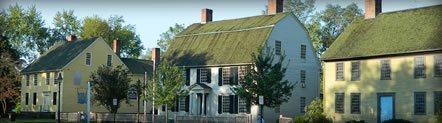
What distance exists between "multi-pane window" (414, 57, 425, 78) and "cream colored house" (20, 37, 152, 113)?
3182 centimetres

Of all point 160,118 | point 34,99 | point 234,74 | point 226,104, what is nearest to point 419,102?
point 234,74

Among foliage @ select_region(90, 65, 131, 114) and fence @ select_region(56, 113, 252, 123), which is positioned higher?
foliage @ select_region(90, 65, 131, 114)

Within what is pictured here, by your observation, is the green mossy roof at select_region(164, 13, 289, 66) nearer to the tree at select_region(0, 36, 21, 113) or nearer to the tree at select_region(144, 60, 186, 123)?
the tree at select_region(144, 60, 186, 123)

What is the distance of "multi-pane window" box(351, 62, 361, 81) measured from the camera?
38500mm

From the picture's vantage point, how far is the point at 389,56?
36812mm

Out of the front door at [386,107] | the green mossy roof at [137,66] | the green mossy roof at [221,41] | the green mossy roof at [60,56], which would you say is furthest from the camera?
the green mossy roof at [137,66]

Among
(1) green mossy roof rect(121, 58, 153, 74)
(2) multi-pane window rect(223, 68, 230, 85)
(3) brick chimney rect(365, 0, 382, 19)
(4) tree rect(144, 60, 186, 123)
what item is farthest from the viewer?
(1) green mossy roof rect(121, 58, 153, 74)

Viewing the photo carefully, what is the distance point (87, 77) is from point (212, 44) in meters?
16.3

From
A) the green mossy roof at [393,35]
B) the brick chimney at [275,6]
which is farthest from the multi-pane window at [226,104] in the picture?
the green mossy roof at [393,35]

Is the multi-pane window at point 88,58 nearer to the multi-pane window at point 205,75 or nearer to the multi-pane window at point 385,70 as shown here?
the multi-pane window at point 205,75

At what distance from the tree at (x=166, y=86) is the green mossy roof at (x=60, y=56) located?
17.6 metres

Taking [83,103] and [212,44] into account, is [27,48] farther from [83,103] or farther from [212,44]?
[212,44]

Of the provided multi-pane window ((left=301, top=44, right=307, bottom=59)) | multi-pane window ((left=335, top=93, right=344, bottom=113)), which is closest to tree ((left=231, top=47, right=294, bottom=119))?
multi-pane window ((left=335, top=93, right=344, bottom=113))

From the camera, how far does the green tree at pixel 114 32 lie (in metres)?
78.9
